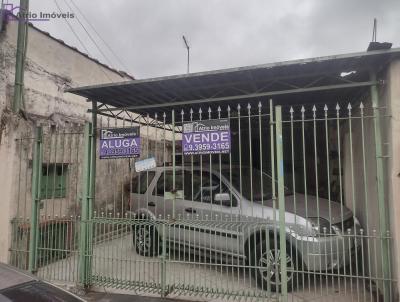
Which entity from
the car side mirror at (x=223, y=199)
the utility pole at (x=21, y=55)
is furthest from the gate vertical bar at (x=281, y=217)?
the utility pole at (x=21, y=55)

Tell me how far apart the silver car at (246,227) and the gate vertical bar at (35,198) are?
1576mm

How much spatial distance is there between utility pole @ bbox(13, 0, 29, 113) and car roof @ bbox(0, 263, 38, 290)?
430cm

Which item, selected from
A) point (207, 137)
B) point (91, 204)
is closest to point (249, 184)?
point (207, 137)

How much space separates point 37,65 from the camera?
7223 mm

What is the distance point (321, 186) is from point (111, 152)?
18.2ft

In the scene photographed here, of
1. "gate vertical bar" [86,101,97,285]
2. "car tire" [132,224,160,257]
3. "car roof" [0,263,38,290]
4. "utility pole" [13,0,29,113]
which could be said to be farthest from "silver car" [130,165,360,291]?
"utility pole" [13,0,29,113]

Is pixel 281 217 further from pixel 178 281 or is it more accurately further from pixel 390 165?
pixel 178 281

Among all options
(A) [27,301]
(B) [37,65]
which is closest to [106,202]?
(B) [37,65]

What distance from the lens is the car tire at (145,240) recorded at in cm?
554

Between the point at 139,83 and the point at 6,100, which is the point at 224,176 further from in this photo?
the point at 6,100

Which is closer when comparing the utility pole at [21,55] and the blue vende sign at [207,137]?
the blue vende sign at [207,137]

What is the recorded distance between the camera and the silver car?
462 cm

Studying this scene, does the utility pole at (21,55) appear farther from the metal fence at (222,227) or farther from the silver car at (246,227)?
the silver car at (246,227)

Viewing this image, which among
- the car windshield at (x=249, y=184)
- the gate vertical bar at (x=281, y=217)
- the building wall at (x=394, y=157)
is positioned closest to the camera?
the building wall at (x=394, y=157)
